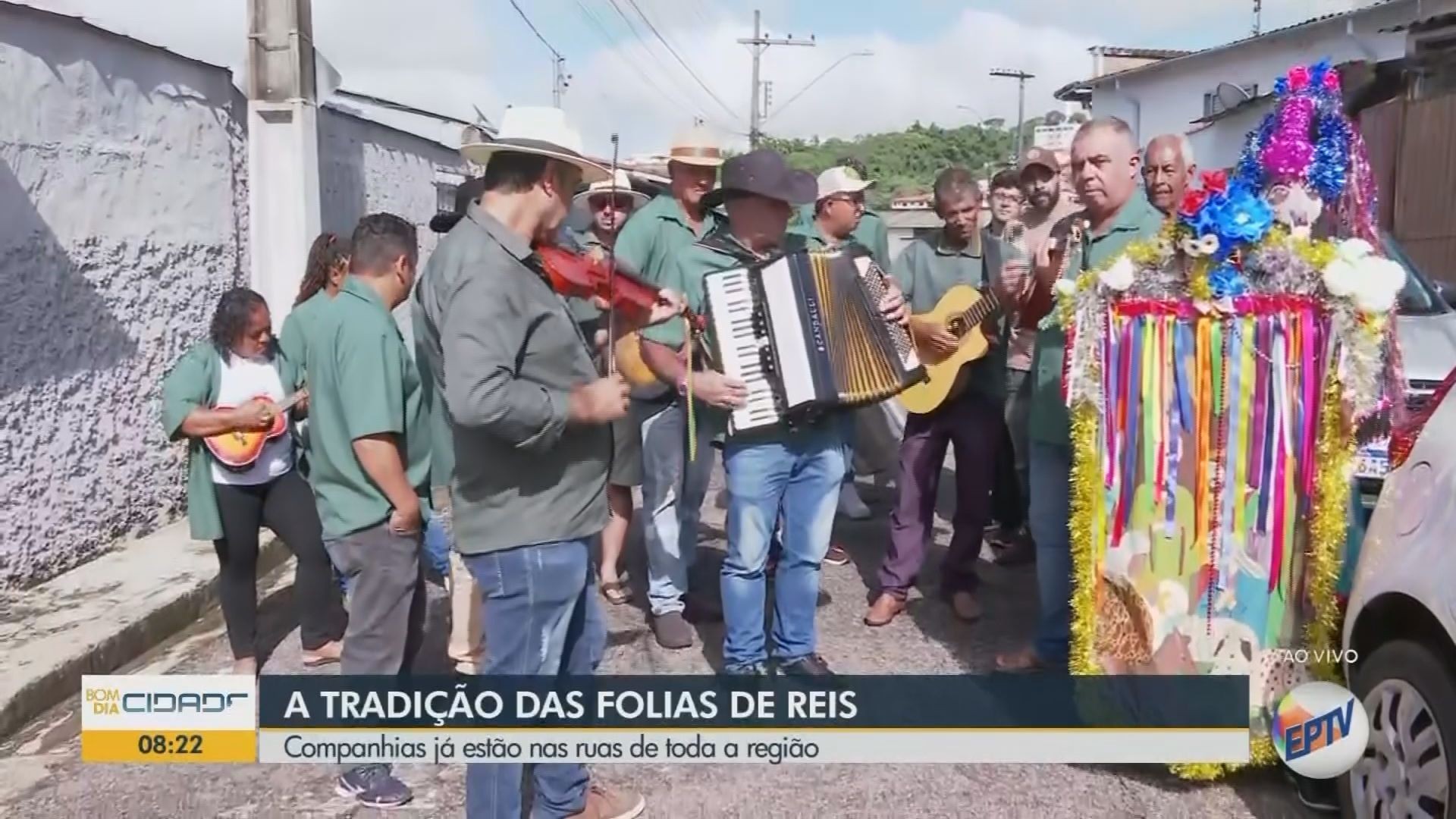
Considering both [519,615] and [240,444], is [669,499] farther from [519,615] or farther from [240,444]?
[519,615]

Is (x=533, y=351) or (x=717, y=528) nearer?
(x=533, y=351)

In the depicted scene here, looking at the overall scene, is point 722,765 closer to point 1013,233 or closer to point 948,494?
point 1013,233

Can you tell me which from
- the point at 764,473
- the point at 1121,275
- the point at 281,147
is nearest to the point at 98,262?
the point at 281,147

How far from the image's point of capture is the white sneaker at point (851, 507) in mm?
7340

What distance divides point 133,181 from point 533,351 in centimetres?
423

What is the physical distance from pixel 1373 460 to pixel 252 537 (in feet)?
12.7

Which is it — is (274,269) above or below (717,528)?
above

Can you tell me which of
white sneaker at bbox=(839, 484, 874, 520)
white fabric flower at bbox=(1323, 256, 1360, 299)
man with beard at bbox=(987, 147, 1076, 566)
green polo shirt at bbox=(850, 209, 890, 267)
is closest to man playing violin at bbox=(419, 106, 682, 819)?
white fabric flower at bbox=(1323, 256, 1360, 299)

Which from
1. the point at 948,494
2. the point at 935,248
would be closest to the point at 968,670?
the point at 935,248

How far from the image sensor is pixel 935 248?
5.64m

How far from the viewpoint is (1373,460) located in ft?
12.6

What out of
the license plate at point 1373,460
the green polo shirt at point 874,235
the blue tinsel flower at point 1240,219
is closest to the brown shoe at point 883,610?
the green polo shirt at point 874,235

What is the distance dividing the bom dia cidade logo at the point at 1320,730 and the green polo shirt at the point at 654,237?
9.53 feet

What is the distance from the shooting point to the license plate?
3693 millimetres
